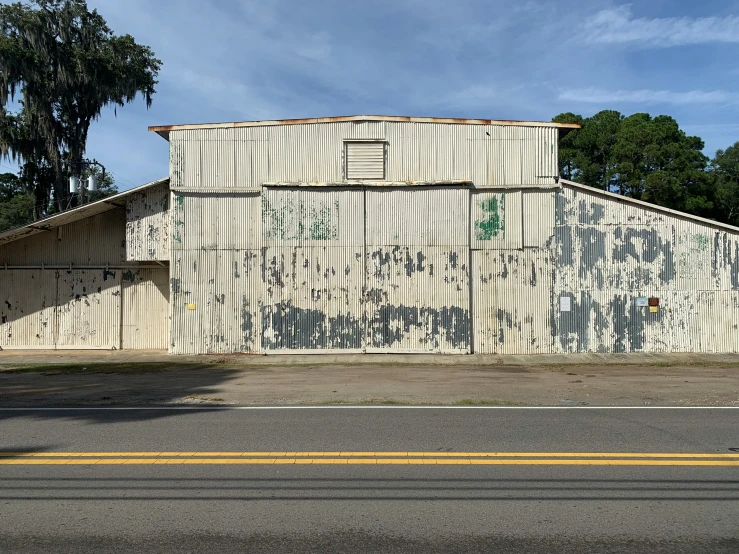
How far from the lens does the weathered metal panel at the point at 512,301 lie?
61.2 feet

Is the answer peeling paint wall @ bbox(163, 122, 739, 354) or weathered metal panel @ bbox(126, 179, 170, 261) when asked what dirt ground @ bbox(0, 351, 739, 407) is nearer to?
peeling paint wall @ bbox(163, 122, 739, 354)

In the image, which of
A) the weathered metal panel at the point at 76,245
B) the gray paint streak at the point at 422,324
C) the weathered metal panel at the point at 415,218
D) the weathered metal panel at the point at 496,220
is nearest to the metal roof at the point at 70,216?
the weathered metal panel at the point at 76,245

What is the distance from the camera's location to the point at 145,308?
68.5 ft

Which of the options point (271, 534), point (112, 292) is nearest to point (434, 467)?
point (271, 534)

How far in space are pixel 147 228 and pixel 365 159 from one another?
300 inches

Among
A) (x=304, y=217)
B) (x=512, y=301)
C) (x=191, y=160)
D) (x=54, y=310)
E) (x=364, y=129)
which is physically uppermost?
(x=364, y=129)

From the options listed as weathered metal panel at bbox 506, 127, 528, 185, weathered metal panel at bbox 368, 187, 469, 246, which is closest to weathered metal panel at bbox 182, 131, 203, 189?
weathered metal panel at bbox 368, 187, 469, 246

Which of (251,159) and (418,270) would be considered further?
(251,159)

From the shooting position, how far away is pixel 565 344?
18578mm

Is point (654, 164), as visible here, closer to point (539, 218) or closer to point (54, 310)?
point (539, 218)

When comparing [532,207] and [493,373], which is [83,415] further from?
[532,207]

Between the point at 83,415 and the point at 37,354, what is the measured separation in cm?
1212

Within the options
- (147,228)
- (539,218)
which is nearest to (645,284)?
(539,218)

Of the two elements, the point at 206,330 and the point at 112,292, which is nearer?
the point at 206,330
